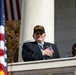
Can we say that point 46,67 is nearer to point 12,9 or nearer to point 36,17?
point 36,17

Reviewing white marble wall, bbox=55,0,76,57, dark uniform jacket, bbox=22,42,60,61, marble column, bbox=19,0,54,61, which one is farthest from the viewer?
white marble wall, bbox=55,0,76,57

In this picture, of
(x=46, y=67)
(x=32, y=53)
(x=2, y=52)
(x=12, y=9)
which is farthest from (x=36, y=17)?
(x=12, y=9)

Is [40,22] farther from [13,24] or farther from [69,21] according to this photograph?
[13,24]

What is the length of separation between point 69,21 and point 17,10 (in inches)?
86.5

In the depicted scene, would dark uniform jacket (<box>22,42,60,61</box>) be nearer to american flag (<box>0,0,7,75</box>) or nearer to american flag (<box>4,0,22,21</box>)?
american flag (<box>0,0,7,75</box>)

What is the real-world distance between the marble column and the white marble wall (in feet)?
15.8

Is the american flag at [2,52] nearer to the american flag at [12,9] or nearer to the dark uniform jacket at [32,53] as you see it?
the dark uniform jacket at [32,53]

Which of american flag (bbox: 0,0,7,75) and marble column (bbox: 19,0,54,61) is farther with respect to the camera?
marble column (bbox: 19,0,54,61)

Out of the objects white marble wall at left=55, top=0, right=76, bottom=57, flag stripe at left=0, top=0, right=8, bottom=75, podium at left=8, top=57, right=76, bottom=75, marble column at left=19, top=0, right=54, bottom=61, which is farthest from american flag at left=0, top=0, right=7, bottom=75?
white marble wall at left=55, top=0, right=76, bottom=57

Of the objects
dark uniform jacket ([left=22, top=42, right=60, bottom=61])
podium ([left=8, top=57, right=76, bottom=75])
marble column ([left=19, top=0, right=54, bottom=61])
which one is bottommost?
podium ([left=8, top=57, right=76, bottom=75])

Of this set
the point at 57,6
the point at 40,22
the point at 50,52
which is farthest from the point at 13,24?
the point at 50,52

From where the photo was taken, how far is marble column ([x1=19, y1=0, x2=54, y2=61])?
46.4ft

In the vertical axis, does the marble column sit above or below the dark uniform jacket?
above

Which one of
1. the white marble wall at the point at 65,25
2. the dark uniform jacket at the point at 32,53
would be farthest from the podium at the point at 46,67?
the white marble wall at the point at 65,25
